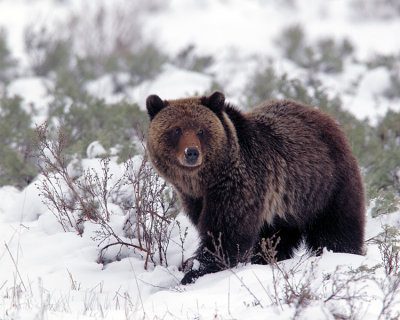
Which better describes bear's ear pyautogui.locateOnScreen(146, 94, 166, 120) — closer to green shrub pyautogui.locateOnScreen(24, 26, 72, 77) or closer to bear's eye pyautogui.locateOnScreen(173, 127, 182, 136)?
bear's eye pyautogui.locateOnScreen(173, 127, 182, 136)

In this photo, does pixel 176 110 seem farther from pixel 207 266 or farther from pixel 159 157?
pixel 207 266

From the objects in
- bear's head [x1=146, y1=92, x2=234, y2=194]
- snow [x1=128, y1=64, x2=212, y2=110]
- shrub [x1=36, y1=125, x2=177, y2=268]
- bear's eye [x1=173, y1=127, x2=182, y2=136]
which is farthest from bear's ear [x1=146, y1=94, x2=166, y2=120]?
snow [x1=128, y1=64, x2=212, y2=110]

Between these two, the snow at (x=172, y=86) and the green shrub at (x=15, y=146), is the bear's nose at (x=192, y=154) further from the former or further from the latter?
the snow at (x=172, y=86)

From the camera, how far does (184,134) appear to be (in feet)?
14.4

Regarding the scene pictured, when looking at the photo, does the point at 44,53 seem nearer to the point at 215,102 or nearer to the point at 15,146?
the point at 15,146

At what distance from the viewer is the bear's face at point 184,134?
4431 mm

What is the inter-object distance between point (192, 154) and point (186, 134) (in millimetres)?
249

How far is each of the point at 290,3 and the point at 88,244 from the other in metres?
25.5

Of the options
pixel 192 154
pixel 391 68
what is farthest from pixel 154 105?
pixel 391 68

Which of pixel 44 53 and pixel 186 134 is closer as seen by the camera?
pixel 186 134

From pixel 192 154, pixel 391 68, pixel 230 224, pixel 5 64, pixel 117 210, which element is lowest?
pixel 230 224

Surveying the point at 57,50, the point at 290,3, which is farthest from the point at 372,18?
the point at 57,50

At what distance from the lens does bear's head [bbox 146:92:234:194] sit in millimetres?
4434

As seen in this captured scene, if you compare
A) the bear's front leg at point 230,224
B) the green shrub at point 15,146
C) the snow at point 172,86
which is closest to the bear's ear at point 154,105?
the bear's front leg at point 230,224
